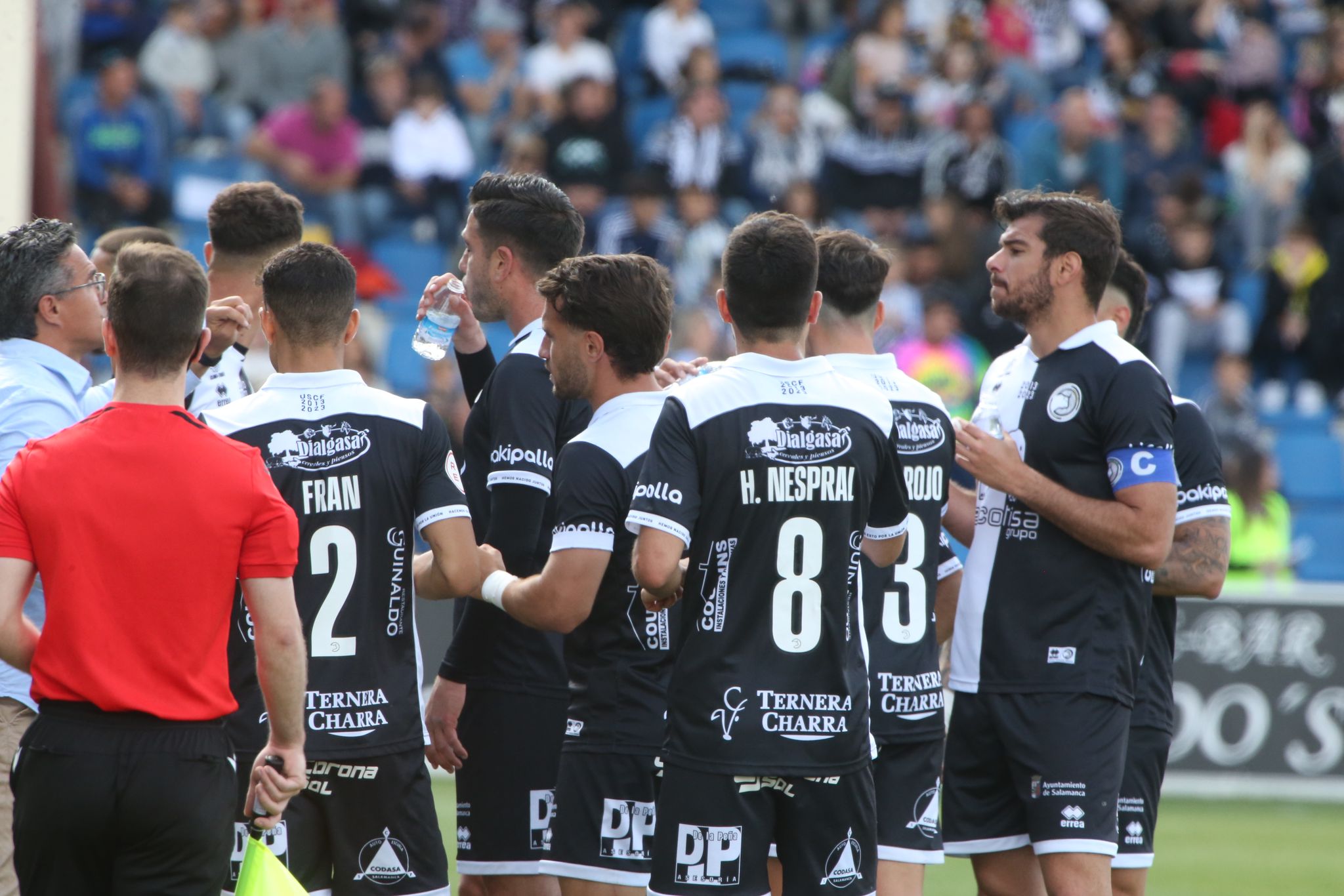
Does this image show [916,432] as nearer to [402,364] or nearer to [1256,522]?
[1256,522]

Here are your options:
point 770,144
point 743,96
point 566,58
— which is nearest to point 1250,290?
point 770,144

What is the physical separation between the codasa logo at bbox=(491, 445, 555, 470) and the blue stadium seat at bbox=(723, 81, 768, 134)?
12600mm

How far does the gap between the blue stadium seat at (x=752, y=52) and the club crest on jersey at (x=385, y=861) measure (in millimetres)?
13866

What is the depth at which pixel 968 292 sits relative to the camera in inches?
591

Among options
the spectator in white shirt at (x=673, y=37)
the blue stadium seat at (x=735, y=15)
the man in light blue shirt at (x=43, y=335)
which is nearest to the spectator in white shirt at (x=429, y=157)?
the spectator in white shirt at (x=673, y=37)

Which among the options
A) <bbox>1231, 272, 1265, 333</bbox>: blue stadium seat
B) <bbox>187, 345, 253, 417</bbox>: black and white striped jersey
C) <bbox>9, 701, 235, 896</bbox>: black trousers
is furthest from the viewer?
<bbox>1231, 272, 1265, 333</bbox>: blue stadium seat

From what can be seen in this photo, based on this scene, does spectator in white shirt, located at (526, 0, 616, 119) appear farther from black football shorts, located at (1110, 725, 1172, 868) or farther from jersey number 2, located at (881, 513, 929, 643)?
black football shorts, located at (1110, 725, 1172, 868)

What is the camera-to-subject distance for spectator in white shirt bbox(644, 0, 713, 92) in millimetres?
17109

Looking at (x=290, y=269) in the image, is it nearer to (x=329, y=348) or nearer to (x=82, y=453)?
(x=329, y=348)

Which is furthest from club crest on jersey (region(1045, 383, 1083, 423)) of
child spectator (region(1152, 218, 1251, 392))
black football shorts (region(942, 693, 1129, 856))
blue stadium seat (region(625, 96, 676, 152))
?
blue stadium seat (region(625, 96, 676, 152))

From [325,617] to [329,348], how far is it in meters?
0.81

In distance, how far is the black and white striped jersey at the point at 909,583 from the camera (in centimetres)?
542

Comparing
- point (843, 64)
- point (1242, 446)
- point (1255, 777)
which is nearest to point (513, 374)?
point (1255, 777)

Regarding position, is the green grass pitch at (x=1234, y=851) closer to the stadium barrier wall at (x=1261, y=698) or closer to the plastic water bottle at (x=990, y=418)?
the stadium barrier wall at (x=1261, y=698)
